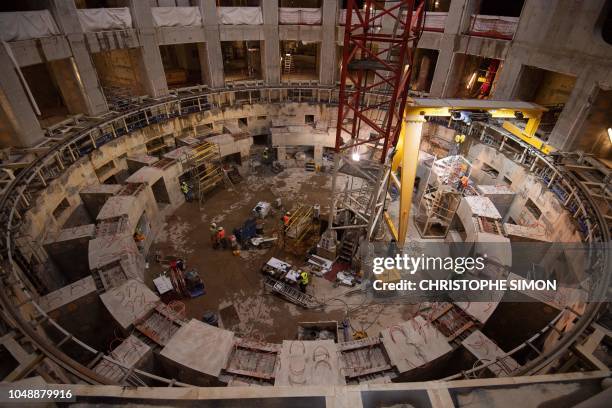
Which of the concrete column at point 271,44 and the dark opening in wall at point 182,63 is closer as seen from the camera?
the concrete column at point 271,44

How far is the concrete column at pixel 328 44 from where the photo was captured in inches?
1035

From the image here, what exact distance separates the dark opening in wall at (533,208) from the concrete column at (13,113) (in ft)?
92.1

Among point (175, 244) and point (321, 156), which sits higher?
point (321, 156)

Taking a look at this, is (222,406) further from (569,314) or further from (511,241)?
(511,241)

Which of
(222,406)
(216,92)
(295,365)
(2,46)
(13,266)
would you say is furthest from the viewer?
(216,92)

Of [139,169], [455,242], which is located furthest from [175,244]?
[455,242]

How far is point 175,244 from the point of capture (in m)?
19.9

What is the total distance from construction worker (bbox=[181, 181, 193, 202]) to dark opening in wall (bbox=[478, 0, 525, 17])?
2586 cm

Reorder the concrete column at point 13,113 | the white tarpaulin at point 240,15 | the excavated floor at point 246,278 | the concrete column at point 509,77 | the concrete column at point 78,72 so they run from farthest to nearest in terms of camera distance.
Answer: the white tarpaulin at point 240,15 < the concrete column at point 509,77 < the concrete column at point 78,72 < the concrete column at point 13,113 < the excavated floor at point 246,278

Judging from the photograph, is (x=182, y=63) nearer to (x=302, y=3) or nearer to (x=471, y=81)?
(x=302, y=3)

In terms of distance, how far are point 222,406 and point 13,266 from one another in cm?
1120

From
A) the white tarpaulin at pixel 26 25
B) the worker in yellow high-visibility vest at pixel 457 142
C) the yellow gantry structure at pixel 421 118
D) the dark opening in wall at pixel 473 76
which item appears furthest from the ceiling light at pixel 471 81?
the white tarpaulin at pixel 26 25

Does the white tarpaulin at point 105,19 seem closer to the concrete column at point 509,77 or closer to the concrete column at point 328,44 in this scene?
the concrete column at point 328,44

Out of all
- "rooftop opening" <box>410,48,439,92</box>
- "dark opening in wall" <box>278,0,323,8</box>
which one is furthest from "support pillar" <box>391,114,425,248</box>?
"dark opening in wall" <box>278,0,323,8</box>
